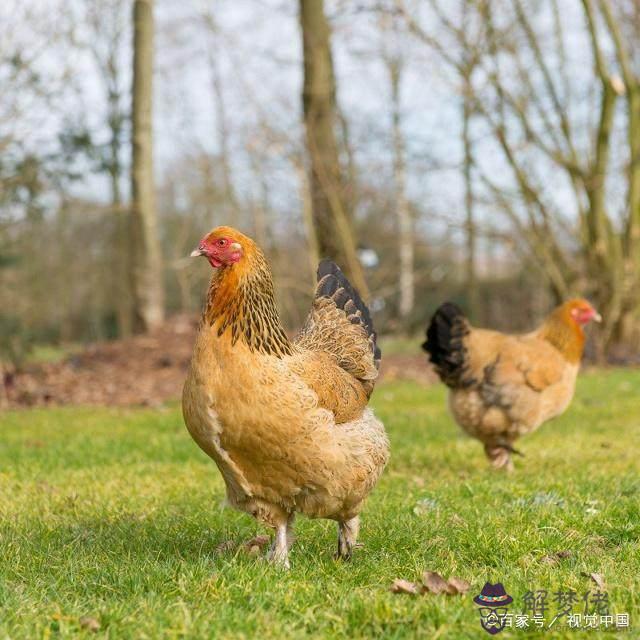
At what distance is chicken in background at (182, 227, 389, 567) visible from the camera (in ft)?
11.8

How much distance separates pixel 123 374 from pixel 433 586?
37.2 feet

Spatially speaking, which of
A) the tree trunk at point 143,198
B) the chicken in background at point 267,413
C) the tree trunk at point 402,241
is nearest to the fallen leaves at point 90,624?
the chicken in background at point 267,413

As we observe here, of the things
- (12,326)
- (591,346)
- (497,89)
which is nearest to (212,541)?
(12,326)

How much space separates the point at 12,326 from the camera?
13594 mm

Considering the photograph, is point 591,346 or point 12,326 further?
point 591,346

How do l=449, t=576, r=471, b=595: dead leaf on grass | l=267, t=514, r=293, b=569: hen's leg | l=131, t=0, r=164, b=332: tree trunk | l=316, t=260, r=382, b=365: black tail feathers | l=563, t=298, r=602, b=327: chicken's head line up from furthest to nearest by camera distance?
l=131, t=0, r=164, b=332: tree trunk < l=563, t=298, r=602, b=327: chicken's head < l=316, t=260, r=382, b=365: black tail feathers < l=267, t=514, r=293, b=569: hen's leg < l=449, t=576, r=471, b=595: dead leaf on grass

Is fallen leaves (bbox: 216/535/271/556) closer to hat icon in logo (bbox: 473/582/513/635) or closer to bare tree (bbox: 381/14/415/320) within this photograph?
hat icon in logo (bbox: 473/582/513/635)

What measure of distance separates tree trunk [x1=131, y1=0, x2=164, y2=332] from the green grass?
30.5ft

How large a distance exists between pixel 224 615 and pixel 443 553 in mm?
1414

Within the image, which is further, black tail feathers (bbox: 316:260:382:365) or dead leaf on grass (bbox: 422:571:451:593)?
black tail feathers (bbox: 316:260:382:365)

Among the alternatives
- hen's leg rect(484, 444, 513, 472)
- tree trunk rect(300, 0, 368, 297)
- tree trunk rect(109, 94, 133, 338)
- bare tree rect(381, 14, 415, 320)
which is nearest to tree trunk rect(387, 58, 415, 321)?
bare tree rect(381, 14, 415, 320)

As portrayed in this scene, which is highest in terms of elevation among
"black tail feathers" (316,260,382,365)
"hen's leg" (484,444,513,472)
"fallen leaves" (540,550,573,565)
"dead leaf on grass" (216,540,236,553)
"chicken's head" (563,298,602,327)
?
"black tail feathers" (316,260,382,365)

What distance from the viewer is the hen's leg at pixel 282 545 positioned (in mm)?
3883

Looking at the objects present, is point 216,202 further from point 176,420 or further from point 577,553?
point 577,553
